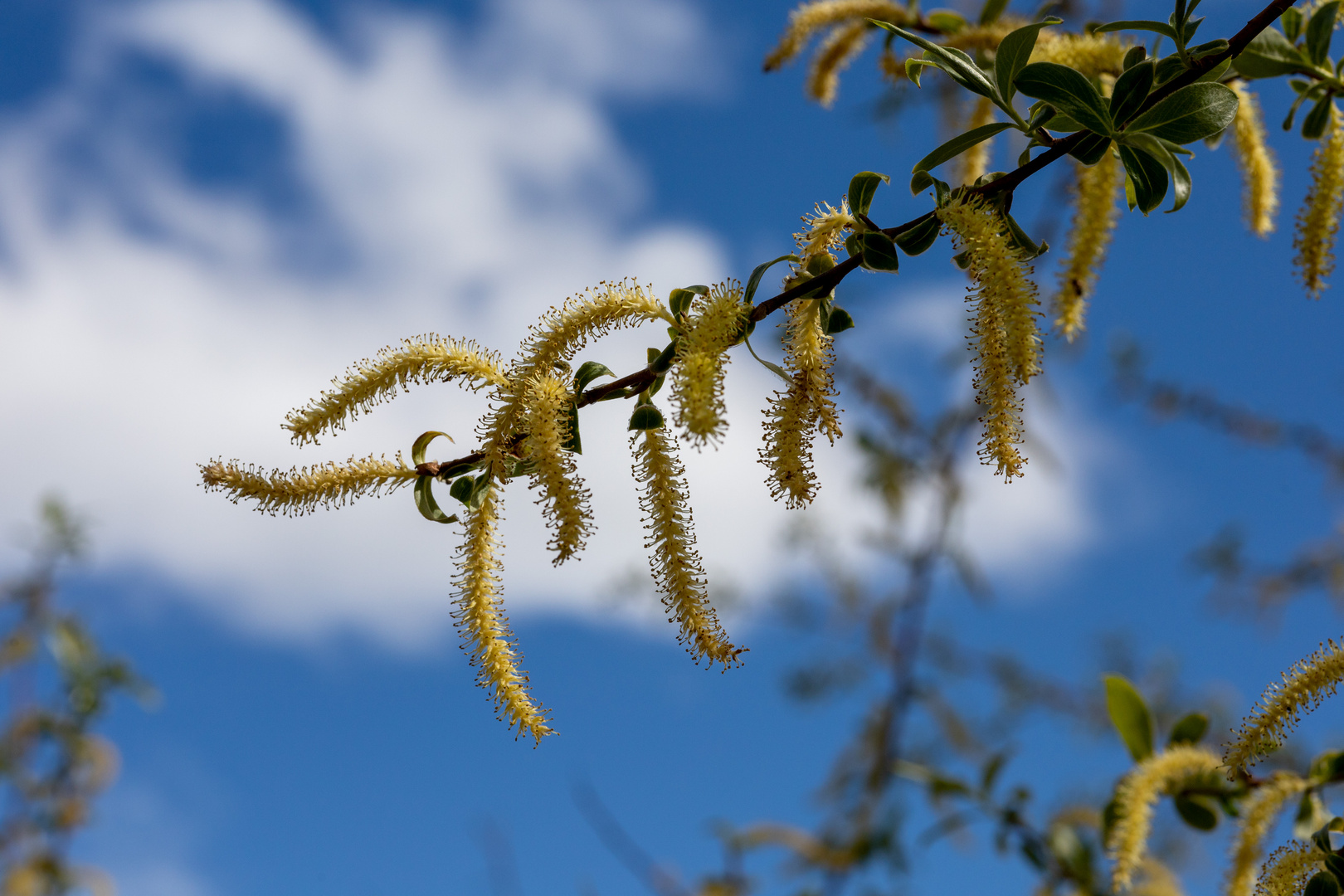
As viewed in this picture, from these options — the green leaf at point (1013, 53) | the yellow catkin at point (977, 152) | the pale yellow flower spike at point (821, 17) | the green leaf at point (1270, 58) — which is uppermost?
the pale yellow flower spike at point (821, 17)

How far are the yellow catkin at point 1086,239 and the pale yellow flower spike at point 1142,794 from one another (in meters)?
0.92

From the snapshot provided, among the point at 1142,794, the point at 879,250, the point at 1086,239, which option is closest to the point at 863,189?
the point at 879,250

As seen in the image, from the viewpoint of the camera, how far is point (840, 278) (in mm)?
1296

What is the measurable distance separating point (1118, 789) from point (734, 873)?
7.38 ft

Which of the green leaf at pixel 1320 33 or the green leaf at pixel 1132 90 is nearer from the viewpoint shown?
the green leaf at pixel 1132 90

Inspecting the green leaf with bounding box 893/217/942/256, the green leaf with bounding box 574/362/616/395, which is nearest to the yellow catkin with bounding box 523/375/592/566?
the green leaf with bounding box 574/362/616/395

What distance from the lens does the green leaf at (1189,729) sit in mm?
2396

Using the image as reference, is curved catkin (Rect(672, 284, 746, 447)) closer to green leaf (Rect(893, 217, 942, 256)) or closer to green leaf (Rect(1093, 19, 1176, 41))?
green leaf (Rect(893, 217, 942, 256))

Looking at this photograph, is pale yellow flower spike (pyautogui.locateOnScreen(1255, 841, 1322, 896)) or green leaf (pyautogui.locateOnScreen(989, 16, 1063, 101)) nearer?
green leaf (pyautogui.locateOnScreen(989, 16, 1063, 101))

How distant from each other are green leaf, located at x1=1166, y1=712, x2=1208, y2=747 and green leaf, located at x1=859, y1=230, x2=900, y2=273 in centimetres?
167

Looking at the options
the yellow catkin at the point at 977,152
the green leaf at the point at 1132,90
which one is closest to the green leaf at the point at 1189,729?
the yellow catkin at the point at 977,152

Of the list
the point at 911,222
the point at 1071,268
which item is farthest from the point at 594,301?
the point at 1071,268

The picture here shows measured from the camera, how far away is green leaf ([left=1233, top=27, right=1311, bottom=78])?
166 cm

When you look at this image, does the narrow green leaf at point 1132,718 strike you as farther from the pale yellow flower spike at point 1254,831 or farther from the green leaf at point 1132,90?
the green leaf at point 1132,90
